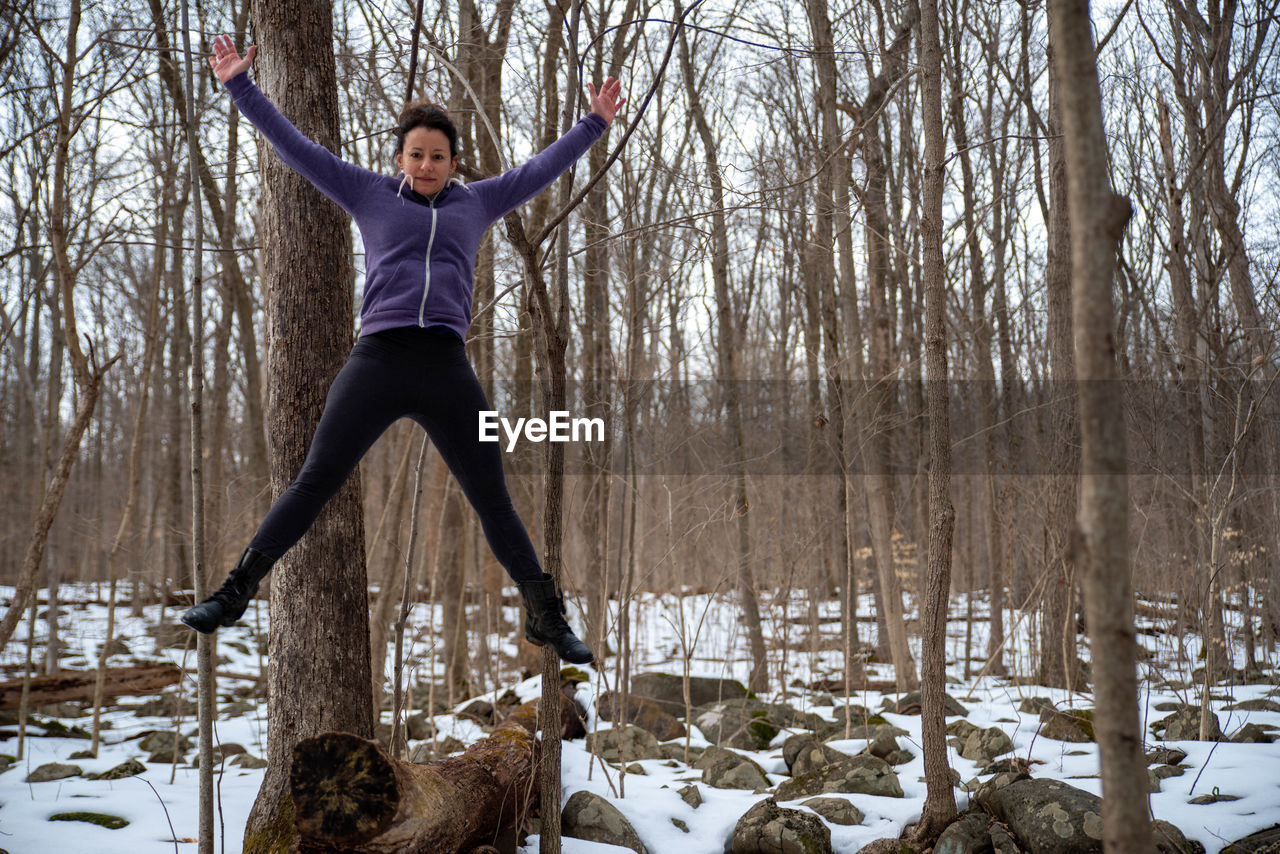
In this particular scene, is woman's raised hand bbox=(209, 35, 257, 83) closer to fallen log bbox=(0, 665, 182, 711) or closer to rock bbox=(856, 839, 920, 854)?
rock bbox=(856, 839, 920, 854)

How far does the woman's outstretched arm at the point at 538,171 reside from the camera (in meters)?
2.85

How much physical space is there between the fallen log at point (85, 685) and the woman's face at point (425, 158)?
608cm

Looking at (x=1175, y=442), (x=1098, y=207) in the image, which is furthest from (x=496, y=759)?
(x=1175, y=442)

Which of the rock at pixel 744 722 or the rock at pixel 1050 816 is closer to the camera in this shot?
the rock at pixel 1050 816

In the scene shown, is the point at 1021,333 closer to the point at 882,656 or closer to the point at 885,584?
the point at 882,656

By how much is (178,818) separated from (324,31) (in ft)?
13.4

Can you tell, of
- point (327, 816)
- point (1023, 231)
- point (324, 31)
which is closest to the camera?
point (327, 816)

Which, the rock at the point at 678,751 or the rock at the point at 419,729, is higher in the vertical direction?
the rock at the point at 419,729

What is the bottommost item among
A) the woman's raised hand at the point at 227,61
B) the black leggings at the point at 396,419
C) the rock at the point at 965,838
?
the rock at the point at 965,838

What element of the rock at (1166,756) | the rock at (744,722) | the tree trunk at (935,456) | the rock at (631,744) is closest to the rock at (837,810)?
the tree trunk at (935,456)

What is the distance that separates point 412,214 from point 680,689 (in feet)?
21.4

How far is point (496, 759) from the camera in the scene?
13.5 ft

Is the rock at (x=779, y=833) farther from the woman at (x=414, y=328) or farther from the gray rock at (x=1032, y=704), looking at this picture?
the gray rock at (x=1032, y=704)

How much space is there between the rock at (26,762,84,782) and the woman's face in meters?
5.82
